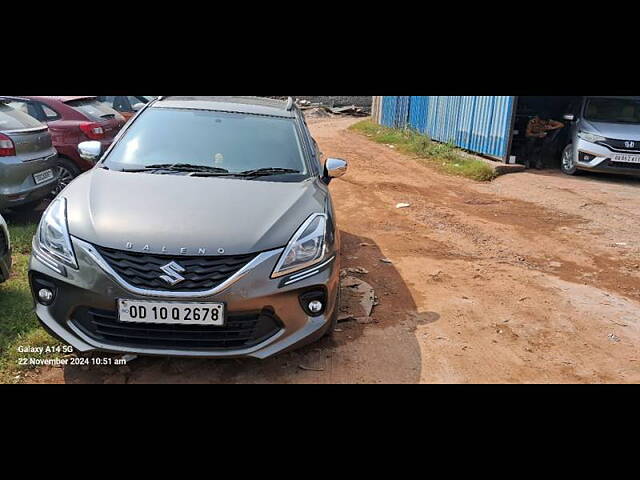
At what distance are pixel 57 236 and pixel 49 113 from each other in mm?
4878

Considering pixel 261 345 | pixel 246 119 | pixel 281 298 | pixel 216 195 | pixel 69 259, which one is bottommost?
pixel 261 345

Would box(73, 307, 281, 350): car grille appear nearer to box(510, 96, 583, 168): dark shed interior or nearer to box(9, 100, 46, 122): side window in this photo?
box(9, 100, 46, 122): side window

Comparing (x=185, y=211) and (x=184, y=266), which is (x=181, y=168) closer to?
(x=185, y=211)

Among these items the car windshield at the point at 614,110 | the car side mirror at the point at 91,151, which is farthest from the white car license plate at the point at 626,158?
the car side mirror at the point at 91,151

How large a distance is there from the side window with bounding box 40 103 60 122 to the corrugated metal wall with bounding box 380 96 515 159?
27.9 ft

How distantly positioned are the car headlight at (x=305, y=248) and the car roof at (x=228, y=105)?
163 centimetres

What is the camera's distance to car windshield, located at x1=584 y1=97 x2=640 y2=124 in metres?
10.4

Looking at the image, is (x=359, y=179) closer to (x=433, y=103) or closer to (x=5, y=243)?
(x=433, y=103)

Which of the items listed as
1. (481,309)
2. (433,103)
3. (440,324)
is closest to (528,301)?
(481,309)

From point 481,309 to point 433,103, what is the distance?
35.3 feet

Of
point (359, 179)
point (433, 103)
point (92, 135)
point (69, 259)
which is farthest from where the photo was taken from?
point (433, 103)

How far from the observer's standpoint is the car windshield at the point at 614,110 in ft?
34.1

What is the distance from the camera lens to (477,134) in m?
11.8

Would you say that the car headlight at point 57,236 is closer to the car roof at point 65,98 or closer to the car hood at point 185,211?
the car hood at point 185,211
